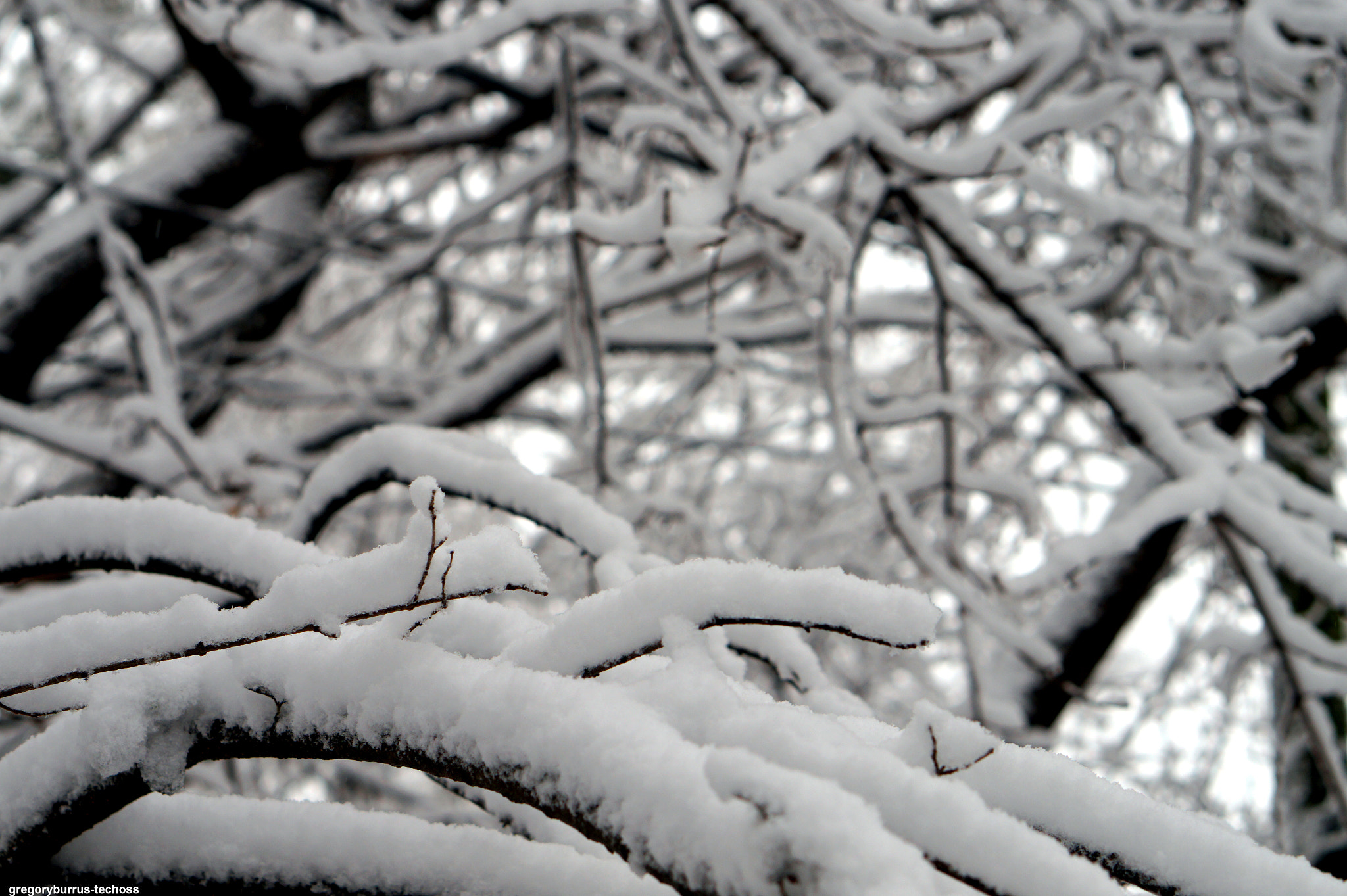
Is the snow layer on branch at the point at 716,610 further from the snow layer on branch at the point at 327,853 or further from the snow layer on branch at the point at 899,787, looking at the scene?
the snow layer on branch at the point at 327,853

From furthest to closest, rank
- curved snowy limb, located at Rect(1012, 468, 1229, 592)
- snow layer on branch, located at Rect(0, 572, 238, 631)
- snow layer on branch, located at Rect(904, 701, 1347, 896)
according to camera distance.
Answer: curved snowy limb, located at Rect(1012, 468, 1229, 592), snow layer on branch, located at Rect(0, 572, 238, 631), snow layer on branch, located at Rect(904, 701, 1347, 896)

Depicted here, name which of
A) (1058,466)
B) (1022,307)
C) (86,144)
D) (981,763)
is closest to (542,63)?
(86,144)

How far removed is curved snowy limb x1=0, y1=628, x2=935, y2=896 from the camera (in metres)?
0.49

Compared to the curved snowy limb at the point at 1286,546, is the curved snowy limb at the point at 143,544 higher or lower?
Result: lower

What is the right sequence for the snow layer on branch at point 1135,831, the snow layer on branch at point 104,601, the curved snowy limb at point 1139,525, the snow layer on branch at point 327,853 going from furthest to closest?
the curved snowy limb at point 1139,525 → the snow layer on branch at point 104,601 → the snow layer on branch at point 327,853 → the snow layer on branch at point 1135,831

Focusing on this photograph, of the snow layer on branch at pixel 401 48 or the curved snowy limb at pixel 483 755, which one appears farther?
the snow layer on branch at pixel 401 48

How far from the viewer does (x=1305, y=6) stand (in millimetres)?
1942

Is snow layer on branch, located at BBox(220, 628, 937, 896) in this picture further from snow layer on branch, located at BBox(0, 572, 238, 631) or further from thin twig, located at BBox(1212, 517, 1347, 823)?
thin twig, located at BBox(1212, 517, 1347, 823)

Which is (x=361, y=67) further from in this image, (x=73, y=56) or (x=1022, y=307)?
(x=73, y=56)

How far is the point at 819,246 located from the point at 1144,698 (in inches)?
125

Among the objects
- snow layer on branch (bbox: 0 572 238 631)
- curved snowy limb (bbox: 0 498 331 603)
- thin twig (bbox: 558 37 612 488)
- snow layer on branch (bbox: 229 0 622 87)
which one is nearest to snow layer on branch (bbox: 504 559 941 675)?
curved snowy limb (bbox: 0 498 331 603)

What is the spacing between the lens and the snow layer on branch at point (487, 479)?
108cm

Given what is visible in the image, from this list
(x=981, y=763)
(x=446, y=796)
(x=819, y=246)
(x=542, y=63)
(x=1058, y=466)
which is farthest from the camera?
(x=1058, y=466)

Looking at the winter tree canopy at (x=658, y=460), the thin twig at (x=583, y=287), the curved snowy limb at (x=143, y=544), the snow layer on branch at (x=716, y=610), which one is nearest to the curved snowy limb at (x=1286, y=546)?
the winter tree canopy at (x=658, y=460)
